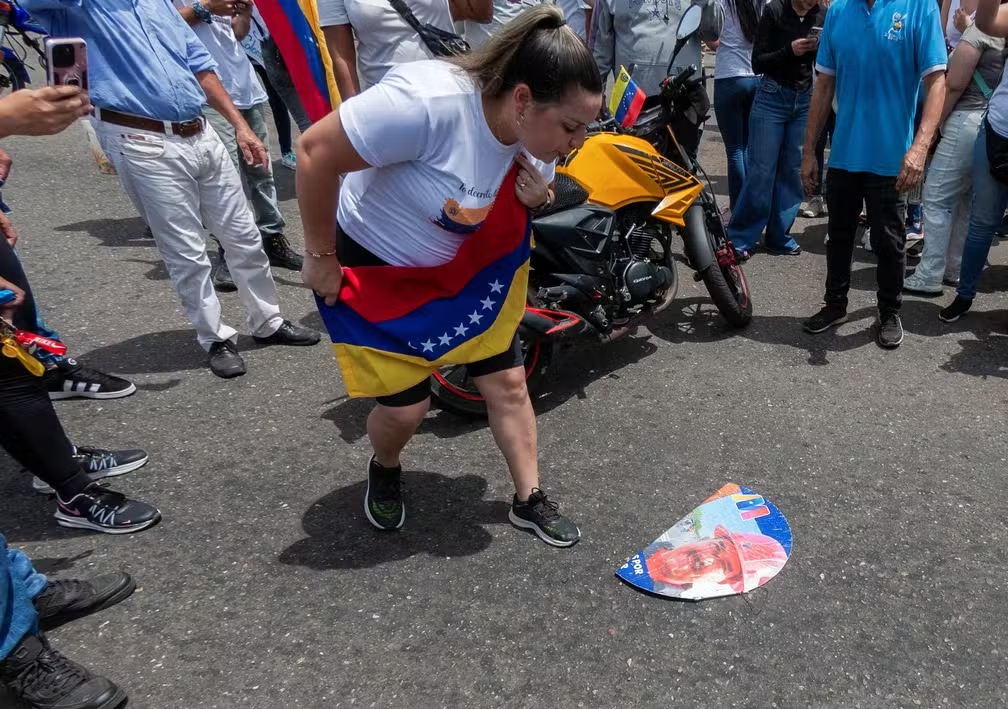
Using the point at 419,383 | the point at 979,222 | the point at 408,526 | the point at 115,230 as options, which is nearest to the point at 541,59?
the point at 419,383

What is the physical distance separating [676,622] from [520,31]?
173 cm

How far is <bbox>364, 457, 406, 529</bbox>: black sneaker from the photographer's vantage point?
265 centimetres

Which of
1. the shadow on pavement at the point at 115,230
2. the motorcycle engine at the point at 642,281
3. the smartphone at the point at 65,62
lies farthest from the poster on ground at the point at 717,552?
the shadow on pavement at the point at 115,230

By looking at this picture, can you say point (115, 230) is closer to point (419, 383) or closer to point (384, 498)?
point (384, 498)

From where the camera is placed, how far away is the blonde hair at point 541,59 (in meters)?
1.89

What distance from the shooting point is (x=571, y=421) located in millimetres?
3387

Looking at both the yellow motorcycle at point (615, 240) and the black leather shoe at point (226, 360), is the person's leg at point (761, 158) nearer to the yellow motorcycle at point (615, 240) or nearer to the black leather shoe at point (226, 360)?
the yellow motorcycle at point (615, 240)

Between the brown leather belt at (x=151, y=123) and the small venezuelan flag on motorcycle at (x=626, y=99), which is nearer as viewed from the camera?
the brown leather belt at (x=151, y=123)

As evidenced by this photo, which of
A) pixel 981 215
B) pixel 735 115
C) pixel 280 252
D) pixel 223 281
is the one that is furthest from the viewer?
pixel 735 115

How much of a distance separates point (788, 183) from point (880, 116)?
151 cm

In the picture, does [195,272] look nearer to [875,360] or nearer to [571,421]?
[571,421]

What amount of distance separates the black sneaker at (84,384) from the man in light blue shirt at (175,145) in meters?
0.42

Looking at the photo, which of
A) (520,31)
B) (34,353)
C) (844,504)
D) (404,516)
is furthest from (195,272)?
(844,504)

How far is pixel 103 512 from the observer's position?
8.53 ft
